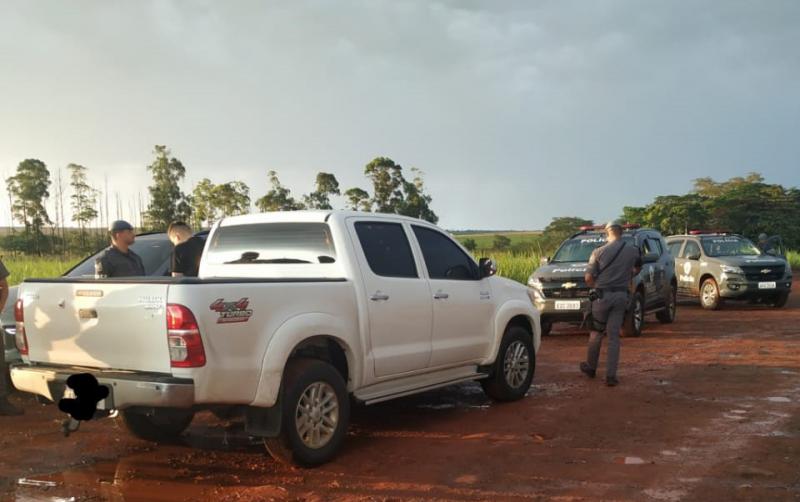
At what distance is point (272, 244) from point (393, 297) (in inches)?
45.3

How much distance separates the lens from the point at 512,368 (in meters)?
8.11

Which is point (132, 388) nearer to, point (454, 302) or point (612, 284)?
point (454, 302)

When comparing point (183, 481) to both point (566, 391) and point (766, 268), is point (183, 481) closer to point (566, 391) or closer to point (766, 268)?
point (566, 391)

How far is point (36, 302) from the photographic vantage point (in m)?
5.65

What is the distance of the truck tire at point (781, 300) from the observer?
18.1 m

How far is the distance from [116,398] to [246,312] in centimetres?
100

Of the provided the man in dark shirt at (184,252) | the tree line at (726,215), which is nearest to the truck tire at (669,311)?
the man in dark shirt at (184,252)

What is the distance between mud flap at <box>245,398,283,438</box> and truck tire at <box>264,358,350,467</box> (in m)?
0.05

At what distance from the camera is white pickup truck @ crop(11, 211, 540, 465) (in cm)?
499

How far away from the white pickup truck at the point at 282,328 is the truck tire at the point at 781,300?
42.3 ft

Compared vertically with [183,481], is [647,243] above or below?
above

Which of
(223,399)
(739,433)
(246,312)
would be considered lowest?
(739,433)

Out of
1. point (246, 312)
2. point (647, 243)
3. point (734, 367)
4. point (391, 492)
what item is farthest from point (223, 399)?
point (647, 243)

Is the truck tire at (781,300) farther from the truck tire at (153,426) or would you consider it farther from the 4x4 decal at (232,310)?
the 4x4 decal at (232,310)
